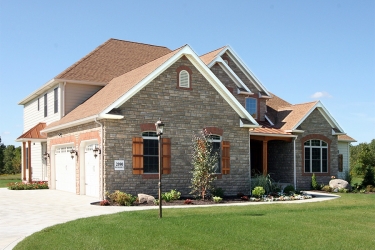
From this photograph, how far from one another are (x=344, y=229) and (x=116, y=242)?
227 inches

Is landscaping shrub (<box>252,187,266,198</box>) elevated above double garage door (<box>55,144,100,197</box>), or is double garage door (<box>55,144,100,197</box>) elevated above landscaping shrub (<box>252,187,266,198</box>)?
double garage door (<box>55,144,100,197</box>)

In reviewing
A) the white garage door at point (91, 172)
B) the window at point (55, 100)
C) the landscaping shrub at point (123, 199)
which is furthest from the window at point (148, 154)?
the window at point (55, 100)

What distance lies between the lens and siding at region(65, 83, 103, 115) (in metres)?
25.2

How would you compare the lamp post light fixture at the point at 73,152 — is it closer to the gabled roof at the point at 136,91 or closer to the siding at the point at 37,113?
the gabled roof at the point at 136,91

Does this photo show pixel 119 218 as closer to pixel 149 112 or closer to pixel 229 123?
pixel 149 112

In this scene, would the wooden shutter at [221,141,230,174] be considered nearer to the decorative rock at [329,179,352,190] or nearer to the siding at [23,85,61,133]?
the decorative rock at [329,179,352,190]

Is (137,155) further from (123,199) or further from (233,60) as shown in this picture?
(233,60)

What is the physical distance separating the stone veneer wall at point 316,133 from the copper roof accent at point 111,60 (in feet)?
34.7

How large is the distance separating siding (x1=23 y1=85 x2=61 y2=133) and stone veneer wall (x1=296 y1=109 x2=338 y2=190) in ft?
44.3

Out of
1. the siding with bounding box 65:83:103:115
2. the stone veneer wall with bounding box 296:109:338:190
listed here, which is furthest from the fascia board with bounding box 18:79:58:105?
the stone veneer wall with bounding box 296:109:338:190

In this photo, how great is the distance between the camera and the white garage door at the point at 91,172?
19688 mm

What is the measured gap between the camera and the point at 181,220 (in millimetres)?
12641

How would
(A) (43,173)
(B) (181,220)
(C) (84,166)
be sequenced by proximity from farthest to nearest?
(A) (43,173)
(C) (84,166)
(B) (181,220)

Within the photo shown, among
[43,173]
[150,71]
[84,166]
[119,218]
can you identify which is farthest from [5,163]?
[119,218]
